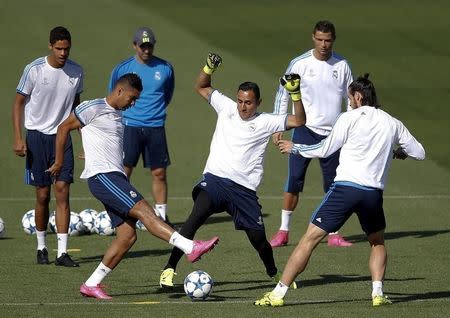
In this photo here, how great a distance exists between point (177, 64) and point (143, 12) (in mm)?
4656

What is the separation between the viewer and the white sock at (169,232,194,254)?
14547 millimetres

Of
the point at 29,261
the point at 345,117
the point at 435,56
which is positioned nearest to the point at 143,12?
the point at 435,56

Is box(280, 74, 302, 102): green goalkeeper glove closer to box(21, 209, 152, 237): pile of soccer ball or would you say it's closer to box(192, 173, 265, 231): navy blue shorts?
box(192, 173, 265, 231): navy blue shorts

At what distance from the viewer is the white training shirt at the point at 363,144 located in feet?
46.2

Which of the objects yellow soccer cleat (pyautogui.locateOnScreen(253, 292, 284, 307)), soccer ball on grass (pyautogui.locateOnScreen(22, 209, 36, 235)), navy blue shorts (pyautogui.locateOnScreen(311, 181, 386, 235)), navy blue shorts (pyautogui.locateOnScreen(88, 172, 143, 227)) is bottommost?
soccer ball on grass (pyautogui.locateOnScreen(22, 209, 36, 235))

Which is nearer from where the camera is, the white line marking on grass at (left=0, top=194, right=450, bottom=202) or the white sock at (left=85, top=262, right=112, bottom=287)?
the white sock at (left=85, top=262, right=112, bottom=287)

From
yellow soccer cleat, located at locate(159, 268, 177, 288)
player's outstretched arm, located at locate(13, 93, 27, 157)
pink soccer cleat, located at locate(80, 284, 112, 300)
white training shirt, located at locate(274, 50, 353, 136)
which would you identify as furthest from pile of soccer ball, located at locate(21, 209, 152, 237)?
pink soccer cleat, located at locate(80, 284, 112, 300)

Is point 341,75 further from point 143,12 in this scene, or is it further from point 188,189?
point 143,12

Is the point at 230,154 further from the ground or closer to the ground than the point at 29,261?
further from the ground

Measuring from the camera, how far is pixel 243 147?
15.4m

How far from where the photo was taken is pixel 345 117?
14156 millimetres

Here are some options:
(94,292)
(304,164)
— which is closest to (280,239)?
(304,164)

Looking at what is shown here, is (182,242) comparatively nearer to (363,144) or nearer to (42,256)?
(363,144)

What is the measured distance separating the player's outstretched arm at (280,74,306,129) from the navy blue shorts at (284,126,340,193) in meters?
3.48
